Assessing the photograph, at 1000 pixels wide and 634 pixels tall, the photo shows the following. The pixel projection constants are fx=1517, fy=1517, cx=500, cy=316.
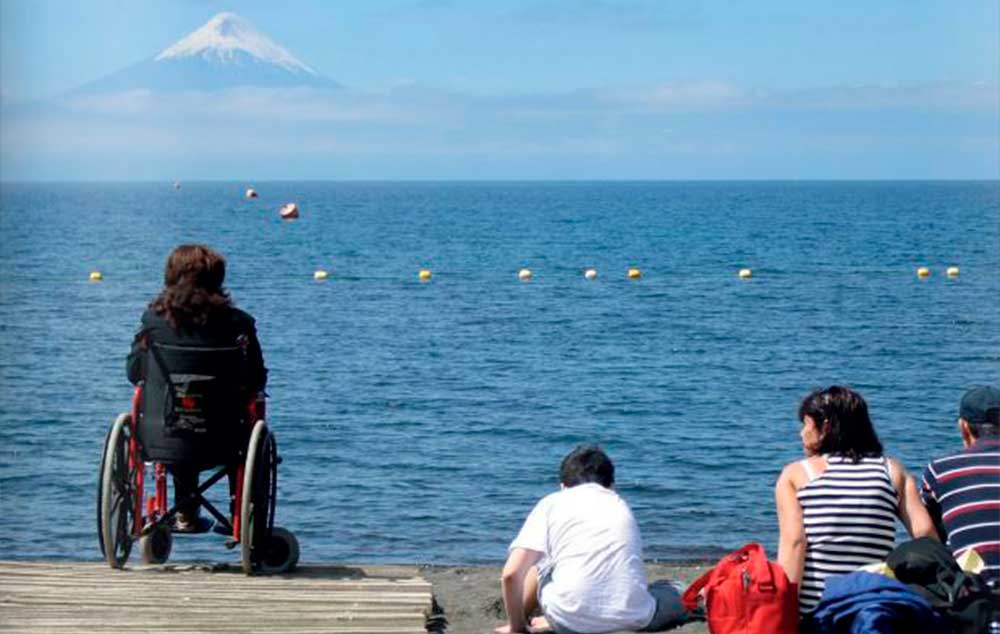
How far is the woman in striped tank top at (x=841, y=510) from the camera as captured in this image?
5641mm

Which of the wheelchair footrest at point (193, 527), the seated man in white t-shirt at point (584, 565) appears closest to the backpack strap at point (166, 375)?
the wheelchair footrest at point (193, 527)

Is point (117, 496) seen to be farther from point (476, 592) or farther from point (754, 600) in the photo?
point (754, 600)

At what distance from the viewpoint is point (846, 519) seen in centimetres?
566

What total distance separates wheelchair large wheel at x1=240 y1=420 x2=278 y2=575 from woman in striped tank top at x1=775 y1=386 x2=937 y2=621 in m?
2.48

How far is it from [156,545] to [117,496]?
0.49 metres

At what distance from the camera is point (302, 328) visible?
32.9m

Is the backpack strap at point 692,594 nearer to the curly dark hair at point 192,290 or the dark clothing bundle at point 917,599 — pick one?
the dark clothing bundle at point 917,599

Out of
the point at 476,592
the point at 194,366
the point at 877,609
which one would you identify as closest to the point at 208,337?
the point at 194,366

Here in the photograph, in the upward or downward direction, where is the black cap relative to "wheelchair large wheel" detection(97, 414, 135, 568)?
upward

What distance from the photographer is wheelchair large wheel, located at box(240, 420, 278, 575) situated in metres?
6.89

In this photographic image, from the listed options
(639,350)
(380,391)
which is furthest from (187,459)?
(639,350)

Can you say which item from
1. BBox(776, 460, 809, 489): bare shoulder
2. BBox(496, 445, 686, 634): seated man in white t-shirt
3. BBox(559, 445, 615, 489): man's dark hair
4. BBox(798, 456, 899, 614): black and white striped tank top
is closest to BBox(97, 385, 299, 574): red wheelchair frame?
BBox(496, 445, 686, 634): seated man in white t-shirt

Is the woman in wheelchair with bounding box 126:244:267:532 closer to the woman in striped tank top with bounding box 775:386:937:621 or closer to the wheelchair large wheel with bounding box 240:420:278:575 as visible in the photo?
the wheelchair large wheel with bounding box 240:420:278:575

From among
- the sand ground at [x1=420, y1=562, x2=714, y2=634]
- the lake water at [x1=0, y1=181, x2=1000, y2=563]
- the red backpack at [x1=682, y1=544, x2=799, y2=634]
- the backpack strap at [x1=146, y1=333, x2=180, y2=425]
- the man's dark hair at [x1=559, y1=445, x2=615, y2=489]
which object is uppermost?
the backpack strap at [x1=146, y1=333, x2=180, y2=425]
